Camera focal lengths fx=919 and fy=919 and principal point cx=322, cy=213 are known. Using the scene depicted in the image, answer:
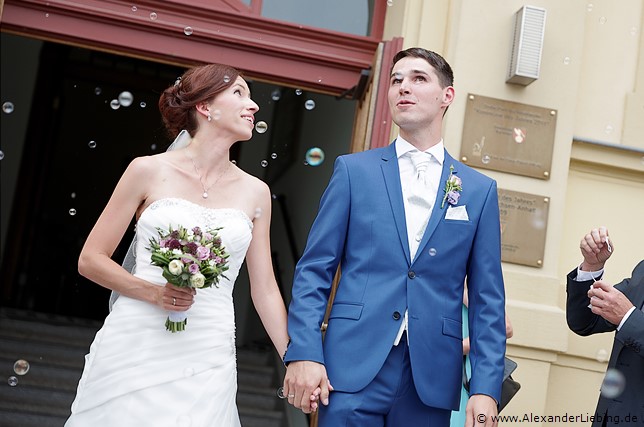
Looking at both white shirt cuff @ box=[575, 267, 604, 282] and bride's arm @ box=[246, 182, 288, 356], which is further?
white shirt cuff @ box=[575, 267, 604, 282]

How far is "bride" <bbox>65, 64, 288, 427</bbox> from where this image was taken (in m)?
3.62

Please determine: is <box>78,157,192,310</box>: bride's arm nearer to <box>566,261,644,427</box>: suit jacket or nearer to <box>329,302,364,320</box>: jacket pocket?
<box>329,302,364,320</box>: jacket pocket

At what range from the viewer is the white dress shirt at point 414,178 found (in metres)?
3.54

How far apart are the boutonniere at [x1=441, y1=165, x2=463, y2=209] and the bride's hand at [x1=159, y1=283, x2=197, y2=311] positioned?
104 cm

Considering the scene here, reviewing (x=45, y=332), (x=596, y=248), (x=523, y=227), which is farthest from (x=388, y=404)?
(x=45, y=332)

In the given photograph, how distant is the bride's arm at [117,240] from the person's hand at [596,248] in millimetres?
1799

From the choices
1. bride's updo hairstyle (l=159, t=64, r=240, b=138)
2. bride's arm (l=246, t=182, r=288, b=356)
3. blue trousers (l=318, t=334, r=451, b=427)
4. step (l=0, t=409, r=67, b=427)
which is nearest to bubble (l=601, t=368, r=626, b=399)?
blue trousers (l=318, t=334, r=451, b=427)

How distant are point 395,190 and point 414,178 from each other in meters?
0.14

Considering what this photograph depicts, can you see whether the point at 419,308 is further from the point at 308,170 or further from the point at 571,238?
the point at 308,170

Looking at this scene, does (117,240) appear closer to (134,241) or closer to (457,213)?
(134,241)

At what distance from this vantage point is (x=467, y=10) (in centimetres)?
586

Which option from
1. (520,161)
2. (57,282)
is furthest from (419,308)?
(57,282)

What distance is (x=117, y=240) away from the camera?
152 inches

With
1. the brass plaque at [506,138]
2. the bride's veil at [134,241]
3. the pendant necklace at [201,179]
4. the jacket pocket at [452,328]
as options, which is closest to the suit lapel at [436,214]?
the jacket pocket at [452,328]
